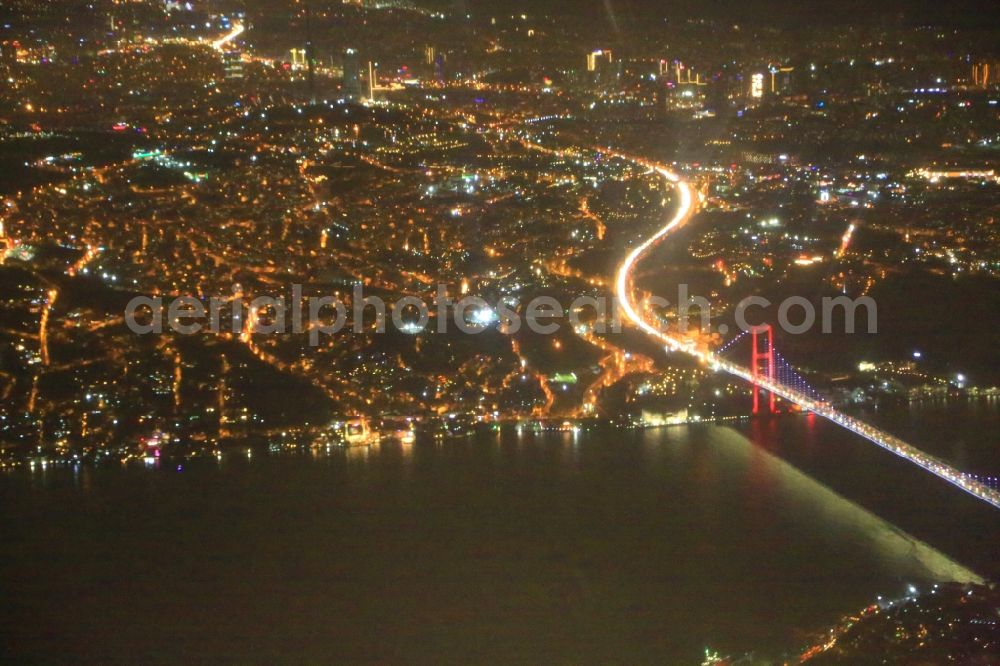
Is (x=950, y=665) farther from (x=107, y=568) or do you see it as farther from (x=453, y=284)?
(x=453, y=284)

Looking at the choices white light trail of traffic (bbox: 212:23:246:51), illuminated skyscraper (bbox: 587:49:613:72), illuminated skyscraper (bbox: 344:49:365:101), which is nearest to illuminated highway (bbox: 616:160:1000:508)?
illuminated skyscraper (bbox: 587:49:613:72)

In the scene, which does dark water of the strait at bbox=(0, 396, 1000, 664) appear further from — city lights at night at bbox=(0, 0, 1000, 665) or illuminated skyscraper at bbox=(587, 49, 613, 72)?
illuminated skyscraper at bbox=(587, 49, 613, 72)

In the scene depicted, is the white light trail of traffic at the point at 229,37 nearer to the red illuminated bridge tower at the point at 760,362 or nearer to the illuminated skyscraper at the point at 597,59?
the illuminated skyscraper at the point at 597,59

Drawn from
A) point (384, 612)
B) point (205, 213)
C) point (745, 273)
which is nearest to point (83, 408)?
Answer: point (205, 213)

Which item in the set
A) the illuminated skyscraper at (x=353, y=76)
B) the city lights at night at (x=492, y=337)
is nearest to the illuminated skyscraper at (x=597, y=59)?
the city lights at night at (x=492, y=337)

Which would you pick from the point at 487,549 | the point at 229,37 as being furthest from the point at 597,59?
the point at 487,549

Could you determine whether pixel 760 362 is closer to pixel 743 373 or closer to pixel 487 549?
pixel 743 373
